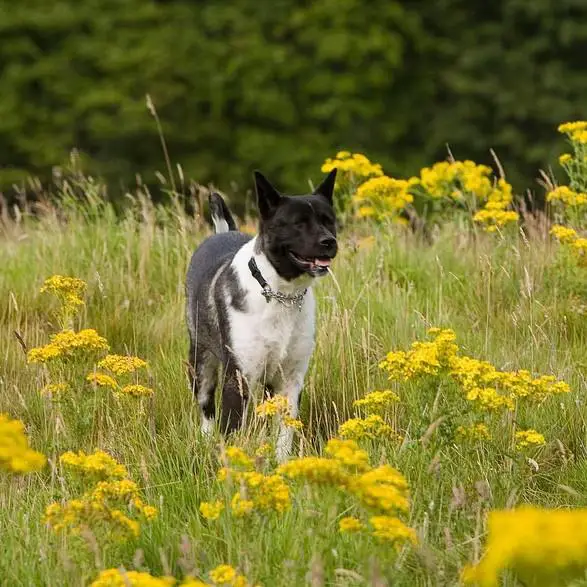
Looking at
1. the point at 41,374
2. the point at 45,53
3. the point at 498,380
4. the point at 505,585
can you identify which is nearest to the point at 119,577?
the point at 505,585

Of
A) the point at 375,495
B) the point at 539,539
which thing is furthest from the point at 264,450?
the point at 539,539

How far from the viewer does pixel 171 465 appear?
13.9ft

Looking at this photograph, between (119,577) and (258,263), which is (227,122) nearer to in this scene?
(258,263)

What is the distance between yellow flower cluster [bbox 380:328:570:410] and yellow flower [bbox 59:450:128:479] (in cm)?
95

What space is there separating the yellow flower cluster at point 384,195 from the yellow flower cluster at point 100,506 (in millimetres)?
4065

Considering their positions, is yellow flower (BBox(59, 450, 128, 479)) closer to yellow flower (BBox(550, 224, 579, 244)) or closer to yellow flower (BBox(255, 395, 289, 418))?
yellow flower (BBox(255, 395, 289, 418))

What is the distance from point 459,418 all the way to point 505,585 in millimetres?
952

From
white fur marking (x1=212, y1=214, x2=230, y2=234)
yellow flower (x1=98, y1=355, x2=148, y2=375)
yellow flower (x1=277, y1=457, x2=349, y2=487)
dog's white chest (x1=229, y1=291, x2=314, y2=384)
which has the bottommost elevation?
dog's white chest (x1=229, y1=291, x2=314, y2=384)

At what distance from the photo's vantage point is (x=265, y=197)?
213 inches

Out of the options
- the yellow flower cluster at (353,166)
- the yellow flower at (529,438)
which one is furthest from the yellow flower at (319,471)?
the yellow flower cluster at (353,166)

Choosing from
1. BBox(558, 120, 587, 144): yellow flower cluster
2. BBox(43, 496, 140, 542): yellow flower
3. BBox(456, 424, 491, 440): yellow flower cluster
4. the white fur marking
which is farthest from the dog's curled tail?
BBox(43, 496, 140, 542): yellow flower

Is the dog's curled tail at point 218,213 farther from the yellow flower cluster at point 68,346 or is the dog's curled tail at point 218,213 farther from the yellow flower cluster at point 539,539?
the yellow flower cluster at point 539,539

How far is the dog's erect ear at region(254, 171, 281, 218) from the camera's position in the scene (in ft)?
17.7

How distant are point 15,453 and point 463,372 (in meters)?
1.53
